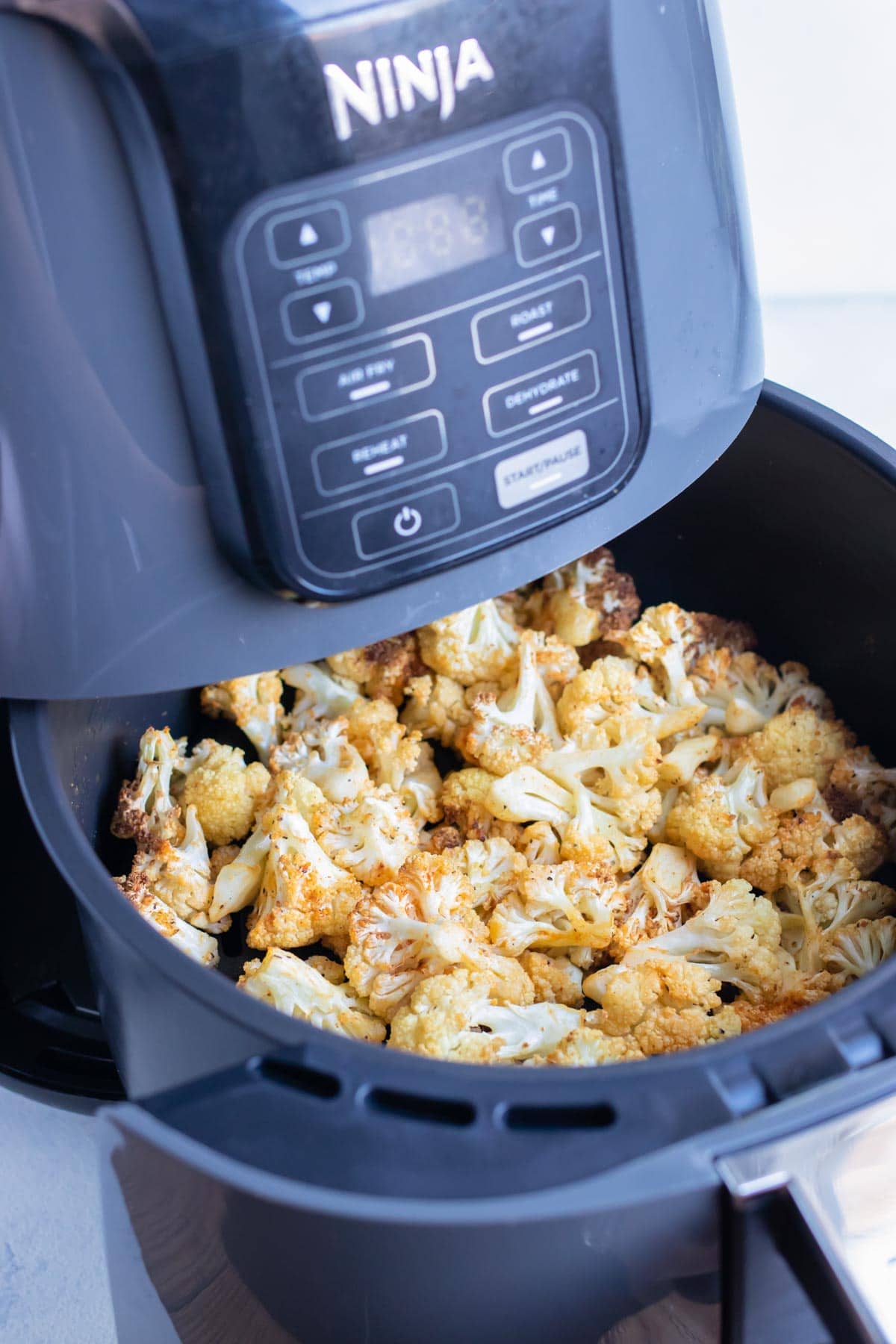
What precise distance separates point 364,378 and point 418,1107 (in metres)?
0.30

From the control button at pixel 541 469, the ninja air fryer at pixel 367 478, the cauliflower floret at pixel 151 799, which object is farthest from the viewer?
the cauliflower floret at pixel 151 799

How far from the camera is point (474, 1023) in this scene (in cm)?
68

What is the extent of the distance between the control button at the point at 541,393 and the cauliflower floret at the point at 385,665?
0.36m

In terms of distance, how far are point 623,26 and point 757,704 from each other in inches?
20.6

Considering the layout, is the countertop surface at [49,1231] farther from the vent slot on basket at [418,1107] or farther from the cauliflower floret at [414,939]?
the vent slot on basket at [418,1107]

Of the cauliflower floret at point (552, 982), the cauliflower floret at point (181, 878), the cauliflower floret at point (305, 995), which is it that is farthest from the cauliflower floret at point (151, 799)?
the cauliflower floret at point (552, 982)

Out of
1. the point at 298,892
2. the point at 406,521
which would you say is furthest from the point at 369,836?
the point at 406,521

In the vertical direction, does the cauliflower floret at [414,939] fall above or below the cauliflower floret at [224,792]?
below

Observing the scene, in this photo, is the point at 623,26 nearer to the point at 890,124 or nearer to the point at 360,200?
the point at 360,200

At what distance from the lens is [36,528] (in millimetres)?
538

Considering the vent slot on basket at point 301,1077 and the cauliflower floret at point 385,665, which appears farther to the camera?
the cauliflower floret at point 385,665

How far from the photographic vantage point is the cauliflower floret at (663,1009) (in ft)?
2.26

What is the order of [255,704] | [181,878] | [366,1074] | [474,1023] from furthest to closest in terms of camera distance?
[255,704] < [181,878] < [474,1023] < [366,1074]

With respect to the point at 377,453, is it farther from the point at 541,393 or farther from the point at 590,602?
the point at 590,602
